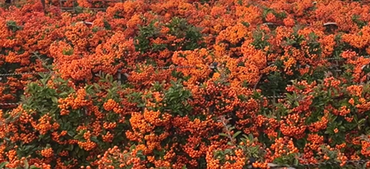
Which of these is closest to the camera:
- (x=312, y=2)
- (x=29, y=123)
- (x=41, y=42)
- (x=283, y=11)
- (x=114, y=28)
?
(x=29, y=123)

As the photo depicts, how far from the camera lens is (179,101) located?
4836 millimetres

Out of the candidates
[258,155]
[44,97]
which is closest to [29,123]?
[44,97]

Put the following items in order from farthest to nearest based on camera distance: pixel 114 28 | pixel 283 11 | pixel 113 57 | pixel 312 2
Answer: pixel 312 2
pixel 283 11
pixel 114 28
pixel 113 57

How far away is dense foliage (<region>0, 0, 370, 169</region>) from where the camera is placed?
4531mm

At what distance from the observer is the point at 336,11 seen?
34.6ft

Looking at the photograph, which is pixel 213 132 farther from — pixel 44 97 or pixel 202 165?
pixel 44 97

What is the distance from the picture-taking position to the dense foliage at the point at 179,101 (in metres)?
4.53

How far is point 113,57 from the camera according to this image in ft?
20.9

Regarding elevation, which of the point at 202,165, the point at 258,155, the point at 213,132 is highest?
the point at 258,155

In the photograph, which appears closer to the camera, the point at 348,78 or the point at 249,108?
the point at 249,108

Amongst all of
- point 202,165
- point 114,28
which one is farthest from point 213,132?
point 114,28

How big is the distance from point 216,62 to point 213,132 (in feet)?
6.48

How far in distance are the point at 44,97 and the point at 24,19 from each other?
5186 mm

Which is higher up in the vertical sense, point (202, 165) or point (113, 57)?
point (113, 57)
